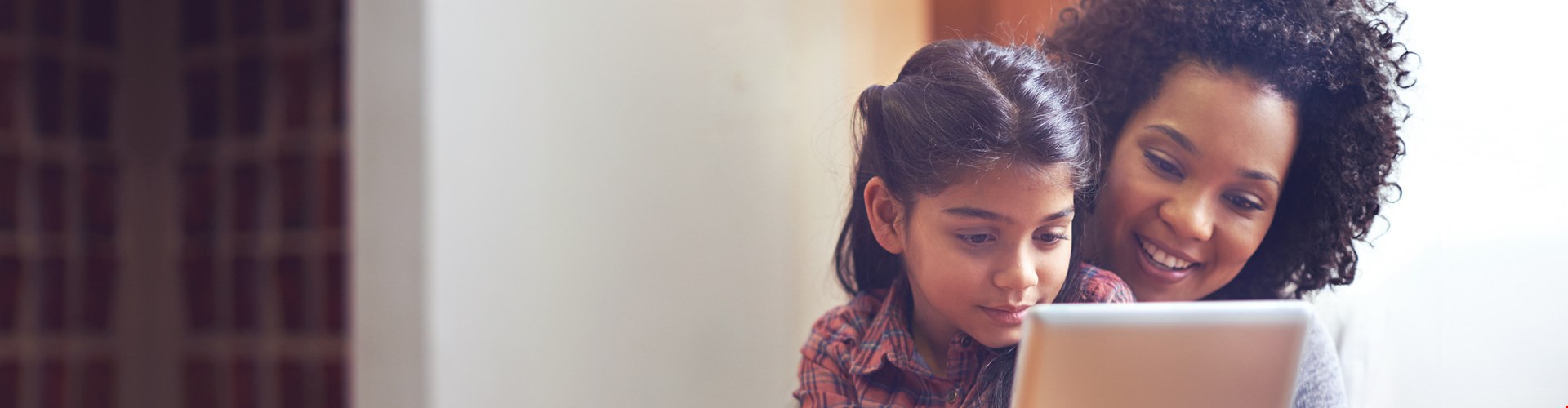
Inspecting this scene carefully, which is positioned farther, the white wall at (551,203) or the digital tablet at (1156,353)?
the white wall at (551,203)

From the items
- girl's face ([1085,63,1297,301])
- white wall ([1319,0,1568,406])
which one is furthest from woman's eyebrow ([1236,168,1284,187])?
white wall ([1319,0,1568,406])

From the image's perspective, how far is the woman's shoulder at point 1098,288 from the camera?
1.00m

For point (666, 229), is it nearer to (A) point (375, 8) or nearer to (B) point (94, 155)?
(A) point (375, 8)

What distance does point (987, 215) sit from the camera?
0.97 meters

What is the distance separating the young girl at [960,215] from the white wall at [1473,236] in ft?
0.87

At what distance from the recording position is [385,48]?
133 cm

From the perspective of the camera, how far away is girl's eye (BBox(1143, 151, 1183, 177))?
1.03 m

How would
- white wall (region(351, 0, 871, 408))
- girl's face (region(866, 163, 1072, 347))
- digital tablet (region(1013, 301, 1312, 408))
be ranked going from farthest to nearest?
white wall (region(351, 0, 871, 408)) < girl's face (region(866, 163, 1072, 347)) < digital tablet (region(1013, 301, 1312, 408))

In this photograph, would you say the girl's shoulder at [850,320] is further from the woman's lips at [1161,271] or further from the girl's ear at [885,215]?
the woman's lips at [1161,271]

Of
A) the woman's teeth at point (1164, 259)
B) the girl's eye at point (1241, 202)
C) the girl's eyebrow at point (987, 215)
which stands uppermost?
the girl's eye at point (1241, 202)

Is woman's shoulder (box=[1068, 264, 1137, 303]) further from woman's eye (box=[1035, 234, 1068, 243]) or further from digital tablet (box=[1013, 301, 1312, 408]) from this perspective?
digital tablet (box=[1013, 301, 1312, 408])

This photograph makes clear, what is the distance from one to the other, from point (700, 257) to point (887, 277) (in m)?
0.26

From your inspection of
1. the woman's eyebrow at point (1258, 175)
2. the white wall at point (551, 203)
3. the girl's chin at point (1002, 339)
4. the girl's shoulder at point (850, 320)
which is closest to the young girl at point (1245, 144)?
the woman's eyebrow at point (1258, 175)

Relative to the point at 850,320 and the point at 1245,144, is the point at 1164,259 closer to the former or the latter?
the point at 1245,144
